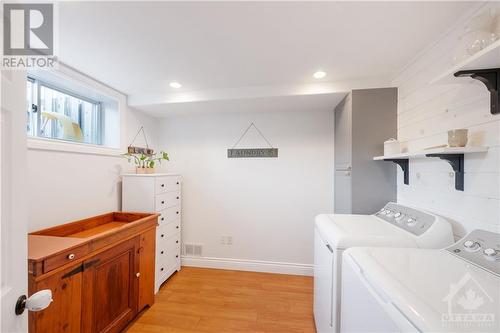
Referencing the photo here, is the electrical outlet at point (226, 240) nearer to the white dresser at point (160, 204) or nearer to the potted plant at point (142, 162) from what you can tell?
the white dresser at point (160, 204)

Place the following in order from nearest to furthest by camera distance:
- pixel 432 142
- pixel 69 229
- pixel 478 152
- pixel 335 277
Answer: pixel 478 152 < pixel 335 277 < pixel 432 142 < pixel 69 229

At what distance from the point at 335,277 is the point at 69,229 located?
2107mm

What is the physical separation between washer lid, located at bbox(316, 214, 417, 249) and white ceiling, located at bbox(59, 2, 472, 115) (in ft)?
4.33

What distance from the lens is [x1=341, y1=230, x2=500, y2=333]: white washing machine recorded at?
0.61 metres

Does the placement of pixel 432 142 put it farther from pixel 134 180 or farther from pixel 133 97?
pixel 133 97

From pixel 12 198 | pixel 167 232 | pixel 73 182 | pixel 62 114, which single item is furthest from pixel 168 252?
pixel 12 198

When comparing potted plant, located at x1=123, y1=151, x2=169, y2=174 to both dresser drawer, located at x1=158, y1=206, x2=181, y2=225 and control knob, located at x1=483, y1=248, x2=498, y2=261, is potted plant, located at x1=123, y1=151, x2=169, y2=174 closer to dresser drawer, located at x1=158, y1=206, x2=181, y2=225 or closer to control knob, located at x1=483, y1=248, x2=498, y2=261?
dresser drawer, located at x1=158, y1=206, x2=181, y2=225

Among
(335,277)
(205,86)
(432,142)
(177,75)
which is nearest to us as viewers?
(335,277)

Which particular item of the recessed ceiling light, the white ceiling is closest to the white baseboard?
the white ceiling

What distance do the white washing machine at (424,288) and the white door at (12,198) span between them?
48.5 inches

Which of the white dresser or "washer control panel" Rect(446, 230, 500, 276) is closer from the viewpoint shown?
"washer control panel" Rect(446, 230, 500, 276)

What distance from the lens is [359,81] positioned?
2039mm

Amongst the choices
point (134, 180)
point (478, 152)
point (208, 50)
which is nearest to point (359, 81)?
point (478, 152)

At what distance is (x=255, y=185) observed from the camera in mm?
2816
